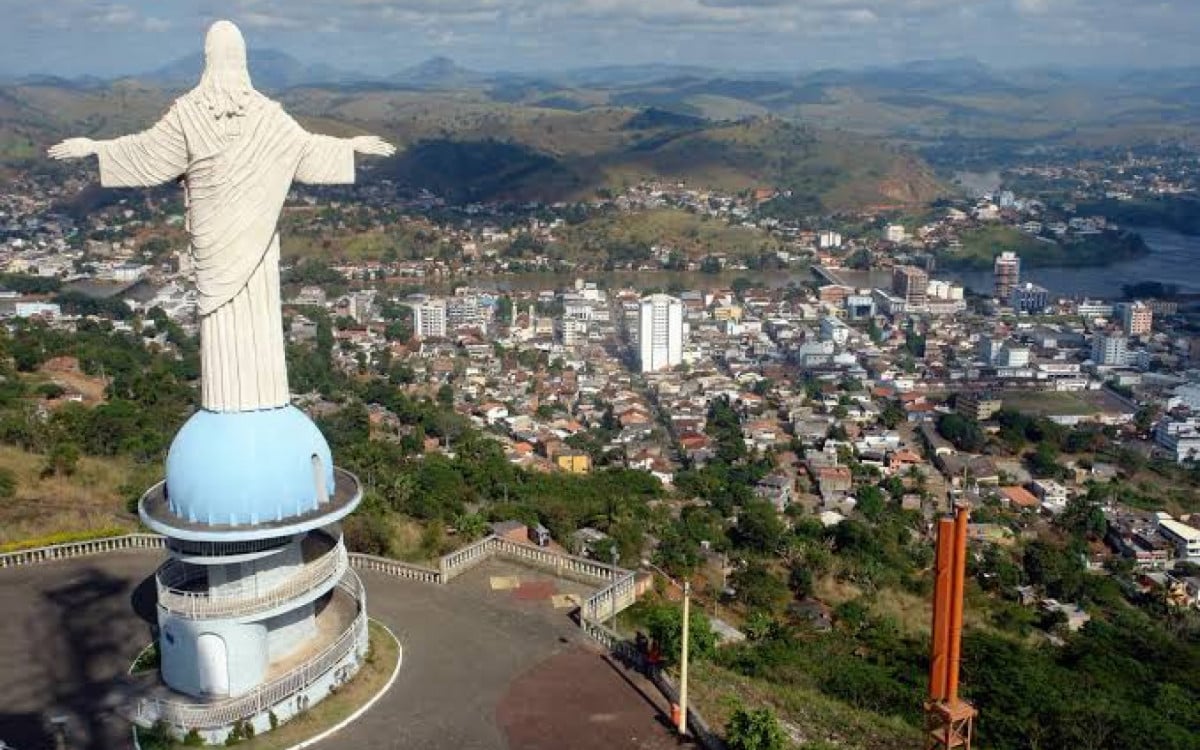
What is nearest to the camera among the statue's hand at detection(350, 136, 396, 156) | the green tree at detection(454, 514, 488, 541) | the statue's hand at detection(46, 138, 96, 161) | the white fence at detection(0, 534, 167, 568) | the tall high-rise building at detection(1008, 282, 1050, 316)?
the statue's hand at detection(46, 138, 96, 161)

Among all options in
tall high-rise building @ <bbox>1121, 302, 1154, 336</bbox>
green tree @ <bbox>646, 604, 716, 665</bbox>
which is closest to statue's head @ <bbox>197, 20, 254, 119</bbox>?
green tree @ <bbox>646, 604, 716, 665</bbox>

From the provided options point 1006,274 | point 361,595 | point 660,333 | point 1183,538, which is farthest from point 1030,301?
point 361,595

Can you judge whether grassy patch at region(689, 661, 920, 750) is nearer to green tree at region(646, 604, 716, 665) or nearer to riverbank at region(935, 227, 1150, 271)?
green tree at region(646, 604, 716, 665)

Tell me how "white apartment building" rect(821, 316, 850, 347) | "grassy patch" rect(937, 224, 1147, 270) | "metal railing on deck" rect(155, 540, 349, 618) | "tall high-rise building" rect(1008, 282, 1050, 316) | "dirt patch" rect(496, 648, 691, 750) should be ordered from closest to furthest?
"dirt patch" rect(496, 648, 691, 750)
"metal railing on deck" rect(155, 540, 349, 618)
"white apartment building" rect(821, 316, 850, 347)
"tall high-rise building" rect(1008, 282, 1050, 316)
"grassy patch" rect(937, 224, 1147, 270)

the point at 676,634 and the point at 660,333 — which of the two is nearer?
the point at 676,634

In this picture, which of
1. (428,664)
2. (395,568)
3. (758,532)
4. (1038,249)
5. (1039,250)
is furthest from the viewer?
(1038,249)

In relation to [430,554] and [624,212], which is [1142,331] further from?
[430,554]

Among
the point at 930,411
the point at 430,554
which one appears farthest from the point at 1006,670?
the point at 930,411

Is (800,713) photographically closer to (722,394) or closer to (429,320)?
(722,394)
